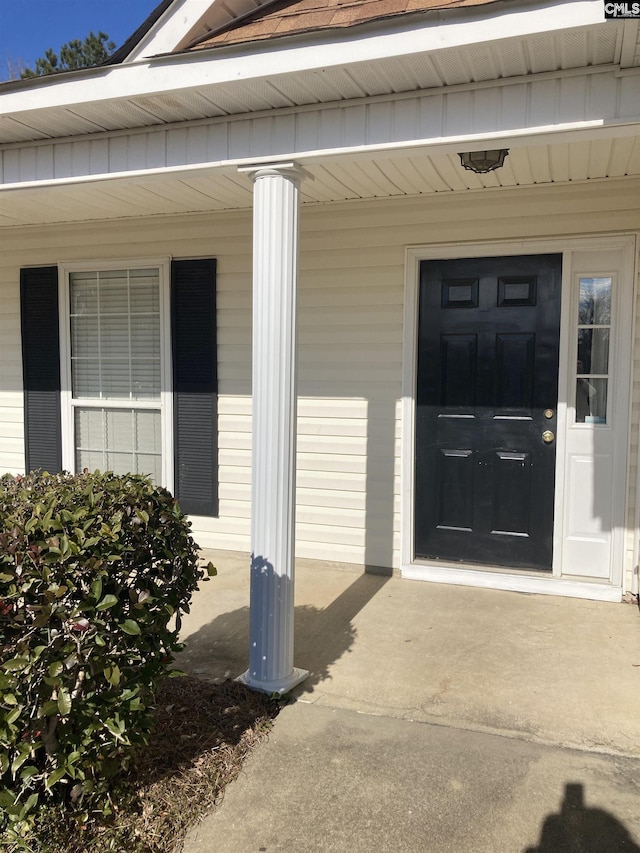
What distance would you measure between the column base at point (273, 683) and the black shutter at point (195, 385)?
2.21 meters

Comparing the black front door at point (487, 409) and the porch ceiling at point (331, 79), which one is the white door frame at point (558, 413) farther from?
the porch ceiling at point (331, 79)

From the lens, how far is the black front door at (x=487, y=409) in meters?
4.30

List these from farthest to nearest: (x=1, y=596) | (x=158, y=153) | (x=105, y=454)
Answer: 1. (x=105, y=454)
2. (x=158, y=153)
3. (x=1, y=596)

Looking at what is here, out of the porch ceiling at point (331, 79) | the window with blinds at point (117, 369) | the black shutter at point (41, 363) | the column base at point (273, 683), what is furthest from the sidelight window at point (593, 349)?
the black shutter at point (41, 363)

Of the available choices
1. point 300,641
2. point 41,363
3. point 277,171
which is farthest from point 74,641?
point 41,363

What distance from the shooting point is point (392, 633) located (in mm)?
3730

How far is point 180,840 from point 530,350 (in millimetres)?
3343

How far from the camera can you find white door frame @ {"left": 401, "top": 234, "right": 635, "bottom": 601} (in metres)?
4.08

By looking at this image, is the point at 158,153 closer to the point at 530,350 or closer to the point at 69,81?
the point at 69,81

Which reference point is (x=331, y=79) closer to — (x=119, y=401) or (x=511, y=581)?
(x=511, y=581)

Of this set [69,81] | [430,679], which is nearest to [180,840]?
[430,679]

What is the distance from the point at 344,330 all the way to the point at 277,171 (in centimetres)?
181

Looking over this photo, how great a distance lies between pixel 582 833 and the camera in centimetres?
214

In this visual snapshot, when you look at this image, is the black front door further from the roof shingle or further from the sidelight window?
the roof shingle
